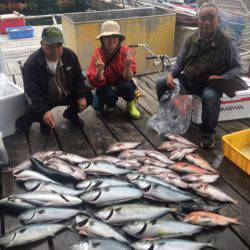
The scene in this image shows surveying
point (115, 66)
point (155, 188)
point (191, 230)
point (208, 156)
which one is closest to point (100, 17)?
point (115, 66)

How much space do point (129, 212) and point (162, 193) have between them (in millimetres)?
410

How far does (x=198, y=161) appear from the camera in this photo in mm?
3553

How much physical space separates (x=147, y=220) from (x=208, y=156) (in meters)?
1.38

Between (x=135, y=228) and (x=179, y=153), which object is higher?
(x=135, y=228)

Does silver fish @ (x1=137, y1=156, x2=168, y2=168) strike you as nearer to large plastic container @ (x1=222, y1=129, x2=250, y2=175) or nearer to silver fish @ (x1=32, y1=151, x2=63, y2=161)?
large plastic container @ (x1=222, y1=129, x2=250, y2=175)

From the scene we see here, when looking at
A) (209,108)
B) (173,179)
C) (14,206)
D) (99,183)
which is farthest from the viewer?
(209,108)

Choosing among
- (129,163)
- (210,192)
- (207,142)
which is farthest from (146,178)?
(207,142)

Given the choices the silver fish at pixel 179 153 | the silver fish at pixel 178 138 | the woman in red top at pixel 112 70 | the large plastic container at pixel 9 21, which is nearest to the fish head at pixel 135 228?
the silver fish at pixel 179 153

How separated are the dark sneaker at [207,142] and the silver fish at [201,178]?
62 centimetres

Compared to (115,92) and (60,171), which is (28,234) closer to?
(60,171)

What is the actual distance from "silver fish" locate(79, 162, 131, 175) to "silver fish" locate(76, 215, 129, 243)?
74 centimetres

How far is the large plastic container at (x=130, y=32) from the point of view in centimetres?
576

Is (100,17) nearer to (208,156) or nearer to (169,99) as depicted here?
(169,99)

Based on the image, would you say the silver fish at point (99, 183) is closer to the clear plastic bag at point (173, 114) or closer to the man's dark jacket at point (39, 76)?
the man's dark jacket at point (39, 76)
